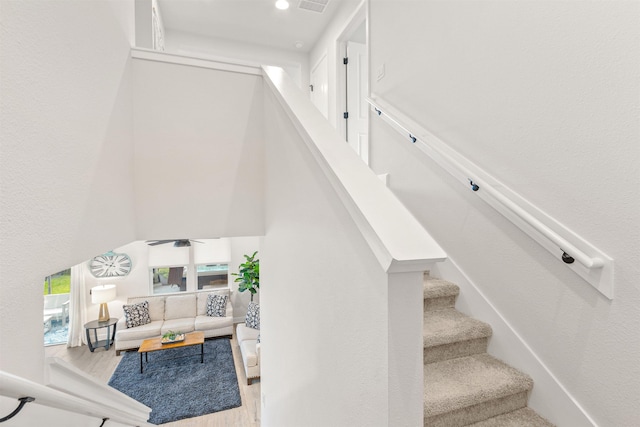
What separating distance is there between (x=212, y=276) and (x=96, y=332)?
2382 millimetres

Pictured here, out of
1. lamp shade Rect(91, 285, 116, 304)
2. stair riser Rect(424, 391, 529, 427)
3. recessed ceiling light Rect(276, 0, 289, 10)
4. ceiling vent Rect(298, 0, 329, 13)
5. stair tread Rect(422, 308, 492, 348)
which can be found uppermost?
recessed ceiling light Rect(276, 0, 289, 10)

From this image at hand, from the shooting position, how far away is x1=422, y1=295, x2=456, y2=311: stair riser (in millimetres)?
1980

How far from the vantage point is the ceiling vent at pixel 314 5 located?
3.84 meters

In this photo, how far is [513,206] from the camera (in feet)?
5.13

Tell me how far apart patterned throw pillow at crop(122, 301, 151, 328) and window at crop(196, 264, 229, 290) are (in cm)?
125

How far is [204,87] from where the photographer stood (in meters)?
1.91

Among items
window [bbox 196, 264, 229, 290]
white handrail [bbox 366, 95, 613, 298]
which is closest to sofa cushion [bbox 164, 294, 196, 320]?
window [bbox 196, 264, 229, 290]

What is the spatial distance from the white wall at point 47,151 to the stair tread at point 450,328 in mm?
1532

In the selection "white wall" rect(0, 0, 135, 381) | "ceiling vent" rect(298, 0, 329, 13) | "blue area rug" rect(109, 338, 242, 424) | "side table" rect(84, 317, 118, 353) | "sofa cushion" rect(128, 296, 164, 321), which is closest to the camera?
"white wall" rect(0, 0, 135, 381)

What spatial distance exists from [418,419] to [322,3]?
4361 millimetres

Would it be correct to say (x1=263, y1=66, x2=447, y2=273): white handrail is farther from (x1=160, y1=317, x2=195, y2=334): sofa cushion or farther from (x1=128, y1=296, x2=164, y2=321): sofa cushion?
(x1=128, y1=296, x2=164, y2=321): sofa cushion

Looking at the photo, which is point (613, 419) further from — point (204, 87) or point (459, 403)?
point (204, 87)

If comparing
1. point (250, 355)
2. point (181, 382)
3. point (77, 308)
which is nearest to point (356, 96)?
point (250, 355)

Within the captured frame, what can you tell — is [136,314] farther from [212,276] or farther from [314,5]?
[314,5]
